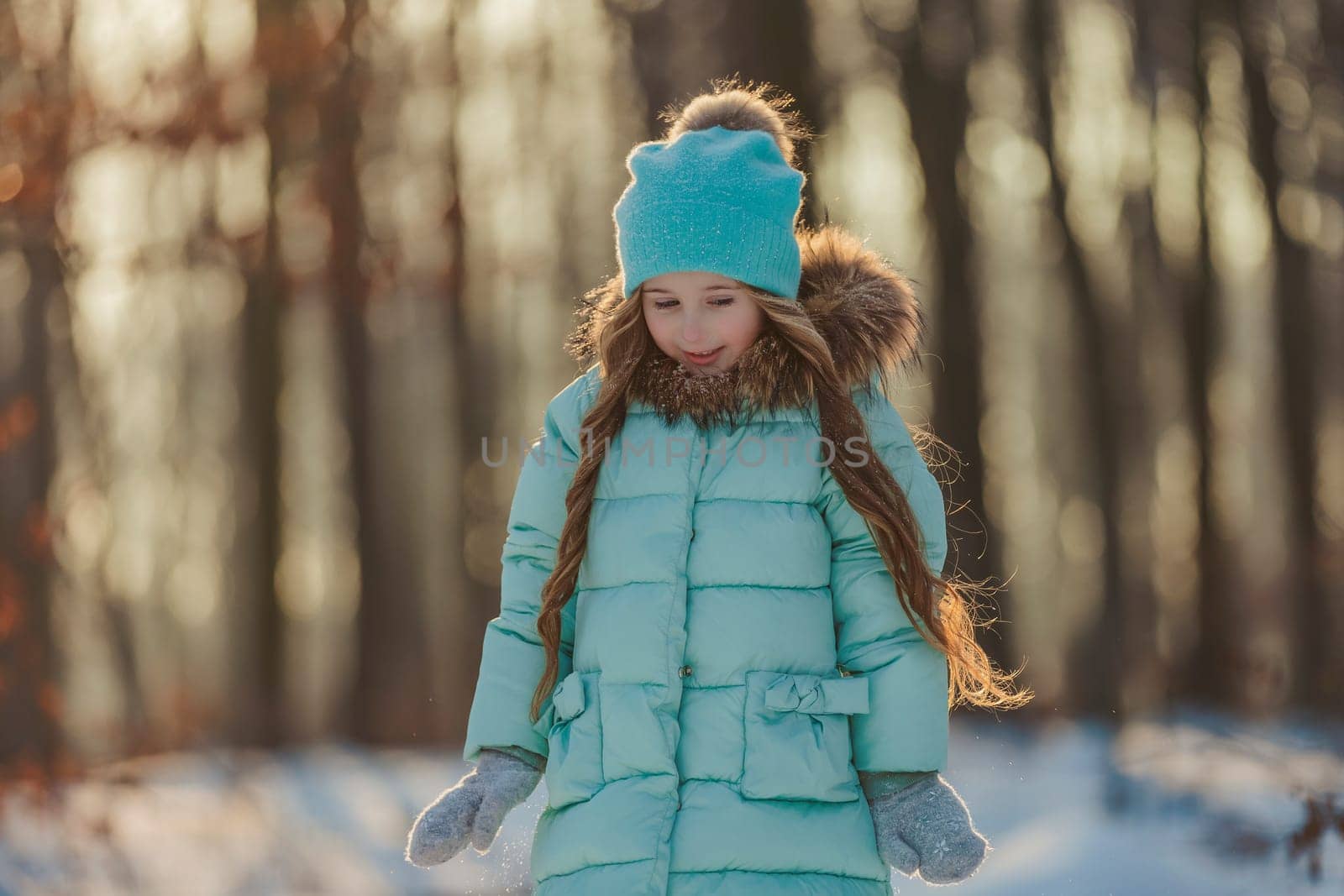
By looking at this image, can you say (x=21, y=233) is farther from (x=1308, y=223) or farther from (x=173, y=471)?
(x=1308, y=223)

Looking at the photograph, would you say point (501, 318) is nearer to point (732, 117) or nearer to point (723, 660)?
point (732, 117)

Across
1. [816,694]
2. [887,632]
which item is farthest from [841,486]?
[816,694]

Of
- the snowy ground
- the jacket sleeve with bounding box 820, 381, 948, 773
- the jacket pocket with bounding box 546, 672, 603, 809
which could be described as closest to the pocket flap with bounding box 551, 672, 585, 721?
the jacket pocket with bounding box 546, 672, 603, 809

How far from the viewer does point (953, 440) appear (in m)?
8.00

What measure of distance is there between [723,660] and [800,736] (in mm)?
175

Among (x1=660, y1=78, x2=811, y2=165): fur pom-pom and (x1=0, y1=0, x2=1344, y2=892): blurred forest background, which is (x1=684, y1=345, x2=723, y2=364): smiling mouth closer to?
(x1=660, y1=78, x2=811, y2=165): fur pom-pom

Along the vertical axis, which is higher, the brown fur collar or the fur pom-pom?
the fur pom-pom

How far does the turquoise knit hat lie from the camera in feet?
8.71

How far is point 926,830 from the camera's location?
93.5 inches

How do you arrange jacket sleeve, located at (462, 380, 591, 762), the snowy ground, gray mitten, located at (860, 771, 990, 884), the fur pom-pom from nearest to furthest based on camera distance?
1. gray mitten, located at (860, 771, 990, 884)
2. jacket sleeve, located at (462, 380, 591, 762)
3. the fur pom-pom
4. the snowy ground

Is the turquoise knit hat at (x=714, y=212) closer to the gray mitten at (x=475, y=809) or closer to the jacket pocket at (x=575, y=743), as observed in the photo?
the jacket pocket at (x=575, y=743)

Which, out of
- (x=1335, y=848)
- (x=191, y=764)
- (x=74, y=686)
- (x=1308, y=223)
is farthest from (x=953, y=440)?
(x=74, y=686)

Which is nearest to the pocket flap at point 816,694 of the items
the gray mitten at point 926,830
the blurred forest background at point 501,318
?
the gray mitten at point 926,830

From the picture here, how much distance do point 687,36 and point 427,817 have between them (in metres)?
6.49
